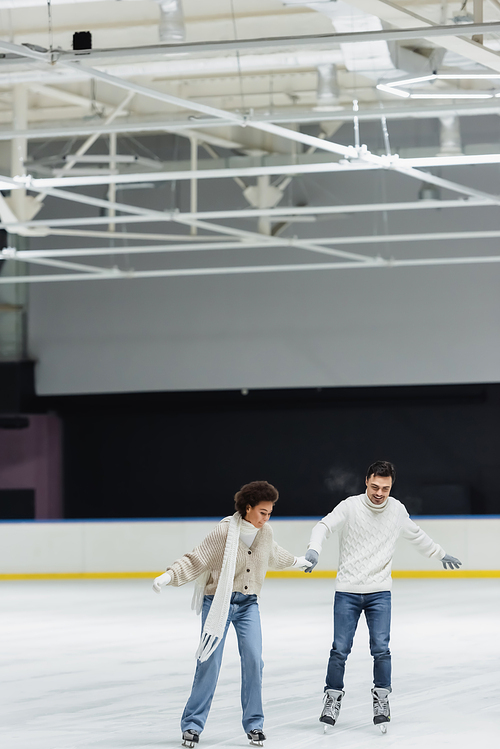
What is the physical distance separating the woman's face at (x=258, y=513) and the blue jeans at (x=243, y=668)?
379 millimetres

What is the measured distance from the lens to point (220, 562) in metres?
5.51

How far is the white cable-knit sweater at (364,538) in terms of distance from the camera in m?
5.89

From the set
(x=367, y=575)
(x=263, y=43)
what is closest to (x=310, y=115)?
(x=263, y=43)

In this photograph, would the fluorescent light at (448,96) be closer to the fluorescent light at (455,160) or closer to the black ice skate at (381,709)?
the fluorescent light at (455,160)

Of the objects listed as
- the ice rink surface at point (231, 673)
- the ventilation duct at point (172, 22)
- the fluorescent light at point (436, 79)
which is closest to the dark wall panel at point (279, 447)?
the ice rink surface at point (231, 673)

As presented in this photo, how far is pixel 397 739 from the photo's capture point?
5859 mm

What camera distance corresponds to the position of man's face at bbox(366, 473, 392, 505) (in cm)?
589

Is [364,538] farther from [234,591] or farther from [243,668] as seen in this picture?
[243,668]

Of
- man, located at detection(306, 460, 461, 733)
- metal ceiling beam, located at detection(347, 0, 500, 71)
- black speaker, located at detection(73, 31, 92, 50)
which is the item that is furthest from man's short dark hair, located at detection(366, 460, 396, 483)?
black speaker, located at detection(73, 31, 92, 50)

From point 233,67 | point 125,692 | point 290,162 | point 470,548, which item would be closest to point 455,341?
point 470,548

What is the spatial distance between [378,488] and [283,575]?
11.0m

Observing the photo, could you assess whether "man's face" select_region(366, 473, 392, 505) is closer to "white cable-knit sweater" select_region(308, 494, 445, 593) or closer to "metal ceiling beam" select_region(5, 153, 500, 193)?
"white cable-knit sweater" select_region(308, 494, 445, 593)

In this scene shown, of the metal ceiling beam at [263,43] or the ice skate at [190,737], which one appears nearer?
the ice skate at [190,737]

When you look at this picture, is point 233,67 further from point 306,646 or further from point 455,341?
point 455,341
